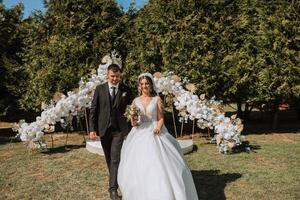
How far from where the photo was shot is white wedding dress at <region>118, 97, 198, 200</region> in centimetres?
596

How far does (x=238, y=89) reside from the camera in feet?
43.5

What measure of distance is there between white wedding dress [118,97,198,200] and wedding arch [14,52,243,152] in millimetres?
3728

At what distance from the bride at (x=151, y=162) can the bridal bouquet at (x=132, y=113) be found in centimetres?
8

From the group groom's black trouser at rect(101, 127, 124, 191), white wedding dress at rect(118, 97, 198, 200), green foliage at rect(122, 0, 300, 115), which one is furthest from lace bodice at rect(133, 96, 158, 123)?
green foliage at rect(122, 0, 300, 115)

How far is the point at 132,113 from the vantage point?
22.0 ft

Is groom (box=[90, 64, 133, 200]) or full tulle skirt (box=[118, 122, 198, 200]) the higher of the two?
groom (box=[90, 64, 133, 200])

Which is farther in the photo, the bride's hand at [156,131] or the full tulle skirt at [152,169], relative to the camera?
the bride's hand at [156,131]

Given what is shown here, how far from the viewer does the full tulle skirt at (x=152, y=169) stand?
5957 mm

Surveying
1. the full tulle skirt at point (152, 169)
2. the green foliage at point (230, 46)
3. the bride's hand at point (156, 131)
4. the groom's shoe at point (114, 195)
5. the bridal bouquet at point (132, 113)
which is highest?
the green foliage at point (230, 46)

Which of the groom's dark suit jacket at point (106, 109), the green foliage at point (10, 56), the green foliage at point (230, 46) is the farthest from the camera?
the green foliage at point (10, 56)

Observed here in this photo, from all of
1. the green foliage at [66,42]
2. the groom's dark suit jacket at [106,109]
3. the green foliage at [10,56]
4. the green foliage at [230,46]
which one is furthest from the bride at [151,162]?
the green foliage at [10,56]

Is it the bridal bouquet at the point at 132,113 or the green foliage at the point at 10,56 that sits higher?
the green foliage at the point at 10,56

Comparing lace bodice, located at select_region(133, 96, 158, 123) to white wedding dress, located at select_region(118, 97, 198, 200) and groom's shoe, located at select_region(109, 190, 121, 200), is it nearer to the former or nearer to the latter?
white wedding dress, located at select_region(118, 97, 198, 200)

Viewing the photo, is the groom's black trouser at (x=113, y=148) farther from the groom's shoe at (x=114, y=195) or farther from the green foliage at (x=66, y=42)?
the green foliage at (x=66, y=42)
